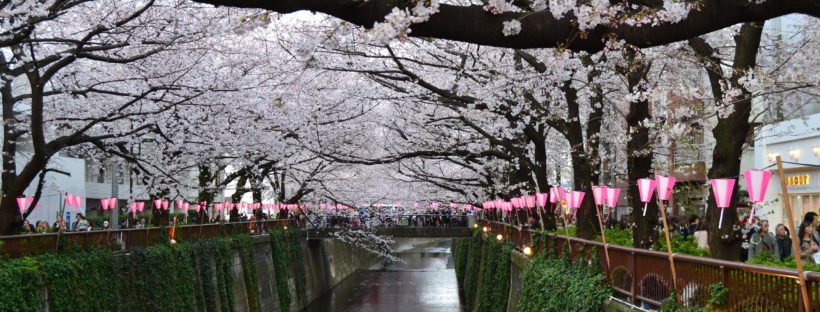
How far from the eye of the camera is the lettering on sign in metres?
25.8

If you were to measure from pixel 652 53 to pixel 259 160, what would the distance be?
1932 centimetres

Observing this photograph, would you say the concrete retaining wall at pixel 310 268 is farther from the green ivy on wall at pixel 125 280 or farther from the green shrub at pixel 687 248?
the green shrub at pixel 687 248

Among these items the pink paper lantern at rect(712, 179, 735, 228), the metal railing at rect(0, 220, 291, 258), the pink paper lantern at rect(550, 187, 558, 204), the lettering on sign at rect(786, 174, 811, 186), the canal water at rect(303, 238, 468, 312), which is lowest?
the canal water at rect(303, 238, 468, 312)

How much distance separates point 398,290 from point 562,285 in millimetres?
31652

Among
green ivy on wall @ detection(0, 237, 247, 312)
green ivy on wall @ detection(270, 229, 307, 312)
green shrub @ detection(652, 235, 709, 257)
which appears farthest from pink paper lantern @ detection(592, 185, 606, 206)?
green ivy on wall @ detection(270, 229, 307, 312)

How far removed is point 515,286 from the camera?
2198 cm

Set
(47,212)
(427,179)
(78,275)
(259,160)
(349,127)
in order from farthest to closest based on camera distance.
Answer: (47,212) → (427,179) → (259,160) → (349,127) → (78,275)

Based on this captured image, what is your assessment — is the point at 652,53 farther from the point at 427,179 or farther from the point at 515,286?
the point at 427,179

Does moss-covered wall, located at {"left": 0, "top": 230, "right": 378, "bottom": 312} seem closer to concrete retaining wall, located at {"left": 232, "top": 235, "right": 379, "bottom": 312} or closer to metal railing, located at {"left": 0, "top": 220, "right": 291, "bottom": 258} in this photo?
concrete retaining wall, located at {"left": 232, "top": 235, "right": 379, "bottom": 312}

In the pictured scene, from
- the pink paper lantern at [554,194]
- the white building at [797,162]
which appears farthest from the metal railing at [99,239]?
the white building at [797,162]

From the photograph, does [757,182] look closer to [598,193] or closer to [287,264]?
[598,193]

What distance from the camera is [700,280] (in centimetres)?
822

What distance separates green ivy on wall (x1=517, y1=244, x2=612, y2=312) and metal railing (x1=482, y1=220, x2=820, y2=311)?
23 cm

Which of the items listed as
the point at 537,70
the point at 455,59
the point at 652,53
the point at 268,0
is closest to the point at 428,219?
the point at 455,59
